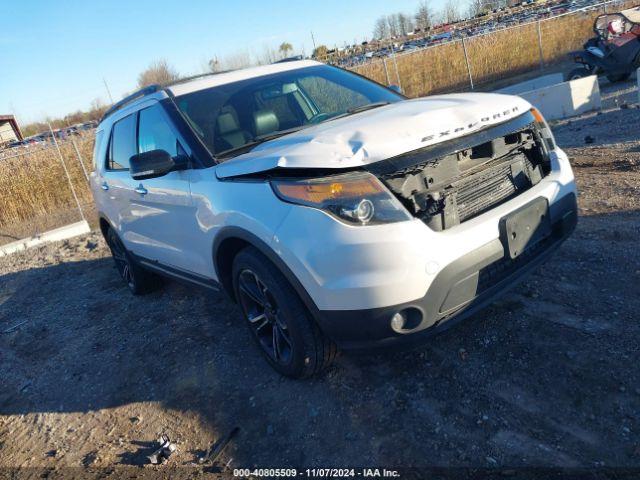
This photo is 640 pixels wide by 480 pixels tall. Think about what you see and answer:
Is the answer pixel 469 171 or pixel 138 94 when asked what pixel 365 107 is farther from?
pixel 138 94

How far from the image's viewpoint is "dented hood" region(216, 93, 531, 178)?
8.55 ft

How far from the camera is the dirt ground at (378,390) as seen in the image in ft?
8.27

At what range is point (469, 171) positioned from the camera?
284cm

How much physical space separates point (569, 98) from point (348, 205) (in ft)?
32.5

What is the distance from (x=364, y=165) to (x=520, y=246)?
0.99 metres

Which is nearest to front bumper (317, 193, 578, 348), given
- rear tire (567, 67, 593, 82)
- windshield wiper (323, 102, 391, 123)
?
windshield wiper (323, 102, 391, 123)

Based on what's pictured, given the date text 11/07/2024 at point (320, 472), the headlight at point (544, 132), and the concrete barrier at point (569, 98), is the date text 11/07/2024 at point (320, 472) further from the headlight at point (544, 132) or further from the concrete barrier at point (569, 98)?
the concrete barrier at point (569, 98)

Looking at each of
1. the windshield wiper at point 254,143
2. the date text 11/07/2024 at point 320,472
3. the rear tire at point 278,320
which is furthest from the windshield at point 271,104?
the date text 11/07/2024 at point 320,472

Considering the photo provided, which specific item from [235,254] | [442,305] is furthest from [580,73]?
[442,305]

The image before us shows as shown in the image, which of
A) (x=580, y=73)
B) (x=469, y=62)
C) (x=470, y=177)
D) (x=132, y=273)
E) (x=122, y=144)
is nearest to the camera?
(x=470, y=177)

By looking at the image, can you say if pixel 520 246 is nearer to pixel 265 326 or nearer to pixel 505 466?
pixel 505 466

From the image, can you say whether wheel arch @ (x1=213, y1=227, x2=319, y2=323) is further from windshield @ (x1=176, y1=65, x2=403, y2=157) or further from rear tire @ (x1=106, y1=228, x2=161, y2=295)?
rear tire @ (x1=106, y1=228, x2=161, y2=295)

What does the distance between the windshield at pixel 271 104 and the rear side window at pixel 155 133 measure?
185mm

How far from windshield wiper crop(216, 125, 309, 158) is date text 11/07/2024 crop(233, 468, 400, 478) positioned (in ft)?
6.11
